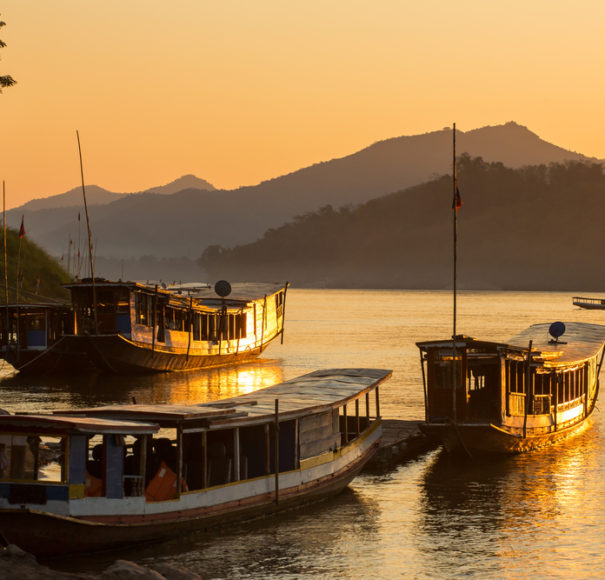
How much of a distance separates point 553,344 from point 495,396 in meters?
11.5

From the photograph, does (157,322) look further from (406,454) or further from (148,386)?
(406,454)

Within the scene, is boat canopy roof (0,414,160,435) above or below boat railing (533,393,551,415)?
above

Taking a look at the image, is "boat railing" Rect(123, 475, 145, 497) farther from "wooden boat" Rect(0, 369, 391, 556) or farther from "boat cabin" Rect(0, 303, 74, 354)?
"boat cabin" Rect(0, 303, 74, 354)

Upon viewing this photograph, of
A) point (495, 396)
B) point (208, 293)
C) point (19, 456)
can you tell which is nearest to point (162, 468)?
point (19, 456)

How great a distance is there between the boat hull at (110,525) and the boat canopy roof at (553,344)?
10.4m

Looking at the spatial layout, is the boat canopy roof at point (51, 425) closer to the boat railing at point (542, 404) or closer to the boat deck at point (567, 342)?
the boat deck at point (567, 342)

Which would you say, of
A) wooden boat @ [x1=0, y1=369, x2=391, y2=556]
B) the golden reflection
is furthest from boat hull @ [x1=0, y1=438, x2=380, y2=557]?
the golden reflection

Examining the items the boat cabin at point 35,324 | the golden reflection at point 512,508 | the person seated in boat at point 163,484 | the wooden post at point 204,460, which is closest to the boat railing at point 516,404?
the golden reflection at point 512,508

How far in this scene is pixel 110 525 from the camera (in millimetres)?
21438

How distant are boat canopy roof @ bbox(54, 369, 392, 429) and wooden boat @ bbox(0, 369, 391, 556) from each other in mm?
36

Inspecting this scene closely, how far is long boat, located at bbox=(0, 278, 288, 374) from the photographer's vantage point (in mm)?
59438

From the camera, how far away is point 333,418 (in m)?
29.0

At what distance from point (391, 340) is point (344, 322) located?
44.4m

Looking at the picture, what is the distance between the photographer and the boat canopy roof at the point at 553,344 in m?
33.8
